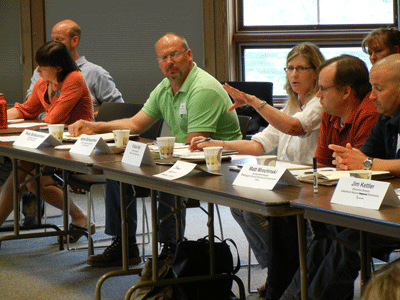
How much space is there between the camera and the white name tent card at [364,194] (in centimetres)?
144

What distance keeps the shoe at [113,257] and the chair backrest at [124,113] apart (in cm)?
71

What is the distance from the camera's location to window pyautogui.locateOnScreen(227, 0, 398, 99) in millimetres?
5391

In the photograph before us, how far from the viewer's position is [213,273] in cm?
246

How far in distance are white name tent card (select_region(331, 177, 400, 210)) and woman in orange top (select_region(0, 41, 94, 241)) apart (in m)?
2.53

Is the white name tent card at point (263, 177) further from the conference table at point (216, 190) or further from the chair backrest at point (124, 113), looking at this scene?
the chair backrest at point (124, 113)

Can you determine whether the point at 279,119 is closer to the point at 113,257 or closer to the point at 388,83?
the point at 388,83

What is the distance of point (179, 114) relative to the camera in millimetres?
3305

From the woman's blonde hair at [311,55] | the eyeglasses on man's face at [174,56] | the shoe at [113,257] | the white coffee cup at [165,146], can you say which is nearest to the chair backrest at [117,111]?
the eyeglasses on man's face at [174,56]

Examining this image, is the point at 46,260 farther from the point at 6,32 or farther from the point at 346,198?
the point at 6,32

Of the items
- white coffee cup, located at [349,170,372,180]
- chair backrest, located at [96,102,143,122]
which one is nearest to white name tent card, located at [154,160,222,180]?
white coffee cup, located at [349,170,372,180]

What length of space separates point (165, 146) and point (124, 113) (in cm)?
150

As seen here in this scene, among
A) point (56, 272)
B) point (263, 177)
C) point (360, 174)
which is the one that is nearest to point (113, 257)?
point (56, 272)

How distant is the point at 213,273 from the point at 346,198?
1.06 m

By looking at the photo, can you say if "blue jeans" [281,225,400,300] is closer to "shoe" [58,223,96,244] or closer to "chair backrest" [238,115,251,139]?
"chair backrest" [238,115,251,139]
